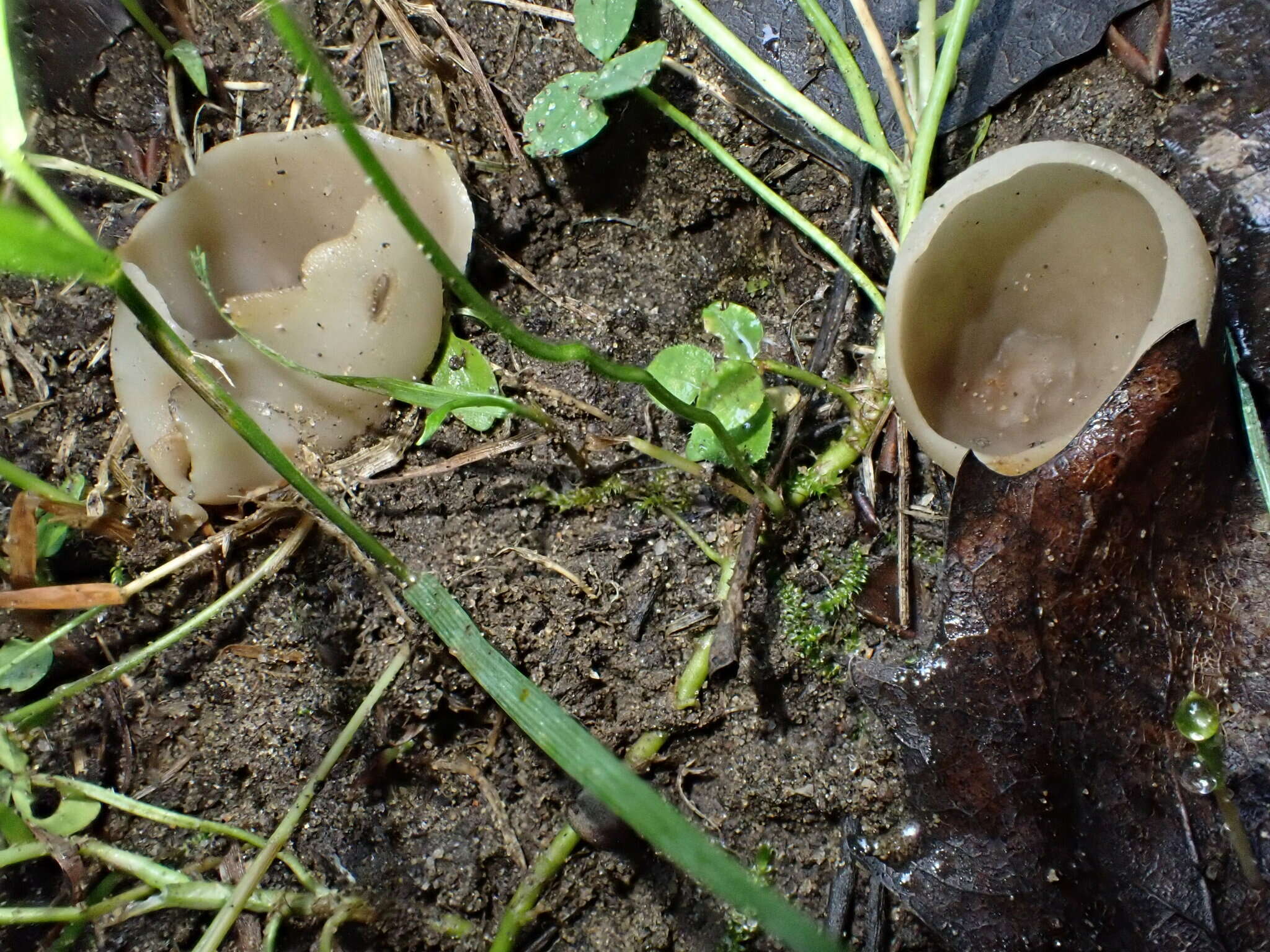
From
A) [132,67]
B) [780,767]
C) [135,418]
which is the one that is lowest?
[780,767]

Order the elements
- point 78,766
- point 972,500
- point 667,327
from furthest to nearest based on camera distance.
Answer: point 667,327 → point 78,766 → point 972,500

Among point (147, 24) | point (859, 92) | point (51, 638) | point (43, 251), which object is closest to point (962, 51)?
point (859, 92)

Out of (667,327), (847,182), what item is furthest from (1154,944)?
(847,182)

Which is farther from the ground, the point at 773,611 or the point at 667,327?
the point at 667,327

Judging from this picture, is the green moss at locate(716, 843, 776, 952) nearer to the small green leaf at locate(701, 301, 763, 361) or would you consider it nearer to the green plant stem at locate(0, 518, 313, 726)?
the small green leaf at locate(701, 301, 763, 361)

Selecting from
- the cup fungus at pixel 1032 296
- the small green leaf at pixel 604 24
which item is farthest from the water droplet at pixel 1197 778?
the small green leaf at pixel 604 24

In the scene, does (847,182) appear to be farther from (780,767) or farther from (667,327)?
(780,767)
